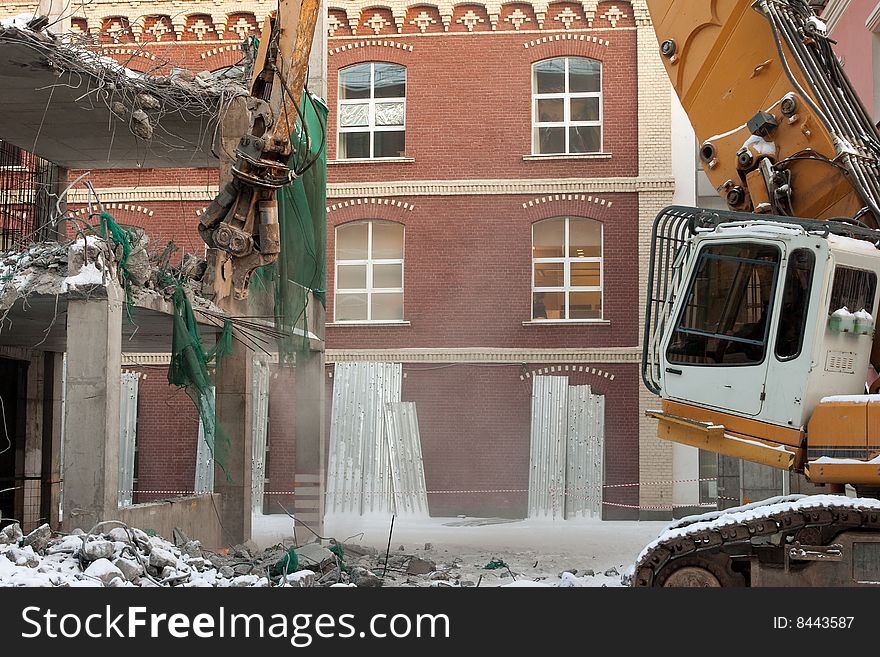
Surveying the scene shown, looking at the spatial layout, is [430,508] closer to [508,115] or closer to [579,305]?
[579,305]

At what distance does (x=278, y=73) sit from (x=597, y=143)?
532 inches

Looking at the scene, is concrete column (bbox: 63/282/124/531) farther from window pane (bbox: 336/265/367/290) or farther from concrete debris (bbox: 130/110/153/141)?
window pane (bbox: 336/265/367/290)

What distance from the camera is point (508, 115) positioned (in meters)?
25.6

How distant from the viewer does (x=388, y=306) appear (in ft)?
84.6

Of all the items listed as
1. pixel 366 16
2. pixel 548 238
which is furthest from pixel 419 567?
pixel 366 16

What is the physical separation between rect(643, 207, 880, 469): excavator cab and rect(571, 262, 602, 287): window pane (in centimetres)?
1617

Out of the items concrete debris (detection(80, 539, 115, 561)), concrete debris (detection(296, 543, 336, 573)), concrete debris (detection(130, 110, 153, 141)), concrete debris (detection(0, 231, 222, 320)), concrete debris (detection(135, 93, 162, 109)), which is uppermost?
concrete debris (detection(135, 93, 162, 109))

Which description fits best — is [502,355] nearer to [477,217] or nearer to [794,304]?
[477,217]

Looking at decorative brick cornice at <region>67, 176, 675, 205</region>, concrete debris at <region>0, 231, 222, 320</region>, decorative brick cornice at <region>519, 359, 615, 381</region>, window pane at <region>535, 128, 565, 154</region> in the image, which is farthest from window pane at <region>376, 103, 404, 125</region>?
concrete debris at <region>0, 231, 222, 320</region>

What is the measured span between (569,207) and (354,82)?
5789 mm

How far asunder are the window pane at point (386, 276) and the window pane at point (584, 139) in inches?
189

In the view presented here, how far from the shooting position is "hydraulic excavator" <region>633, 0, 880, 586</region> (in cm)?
813

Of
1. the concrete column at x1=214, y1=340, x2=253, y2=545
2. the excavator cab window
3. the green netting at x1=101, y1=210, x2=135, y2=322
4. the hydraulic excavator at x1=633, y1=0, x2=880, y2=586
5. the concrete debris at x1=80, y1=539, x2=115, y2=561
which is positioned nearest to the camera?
the hydraulic excavator at x1=633, y1=0, x2=880, y2=586
